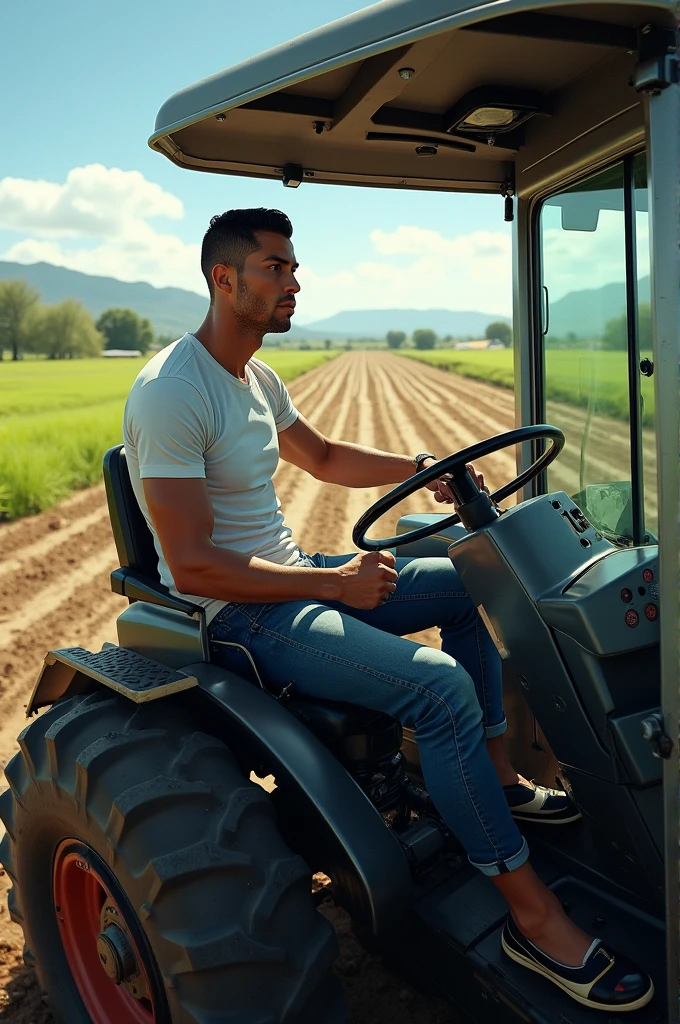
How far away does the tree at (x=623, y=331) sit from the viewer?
2148 mm

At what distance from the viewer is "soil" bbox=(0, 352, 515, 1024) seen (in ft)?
7.32

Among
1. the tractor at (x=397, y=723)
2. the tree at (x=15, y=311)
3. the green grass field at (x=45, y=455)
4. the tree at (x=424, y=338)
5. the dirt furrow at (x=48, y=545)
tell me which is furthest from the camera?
the tree at (x=424, y=338)

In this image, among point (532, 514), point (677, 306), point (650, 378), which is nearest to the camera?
point (677, 306)

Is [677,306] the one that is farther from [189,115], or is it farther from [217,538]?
[217,538]

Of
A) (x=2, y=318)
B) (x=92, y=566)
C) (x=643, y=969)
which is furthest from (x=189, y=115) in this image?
(x=2, y=318)

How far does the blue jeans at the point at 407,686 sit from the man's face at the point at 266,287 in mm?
739

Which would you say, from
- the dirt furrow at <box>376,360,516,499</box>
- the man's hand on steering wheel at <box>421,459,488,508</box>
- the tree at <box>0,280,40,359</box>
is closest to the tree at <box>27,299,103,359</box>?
the tree at <box>0,280,40,359</box>

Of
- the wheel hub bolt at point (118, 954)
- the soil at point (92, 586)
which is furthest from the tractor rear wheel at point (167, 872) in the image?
the soil at point (92, 586)

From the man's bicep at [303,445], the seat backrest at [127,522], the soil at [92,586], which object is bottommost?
the soil at [92,586]

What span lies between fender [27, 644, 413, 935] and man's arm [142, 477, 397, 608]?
0.21 meters

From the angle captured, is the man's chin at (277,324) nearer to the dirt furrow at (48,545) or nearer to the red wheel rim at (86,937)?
the red wheel rim at (86,937)

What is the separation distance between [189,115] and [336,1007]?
1783mm

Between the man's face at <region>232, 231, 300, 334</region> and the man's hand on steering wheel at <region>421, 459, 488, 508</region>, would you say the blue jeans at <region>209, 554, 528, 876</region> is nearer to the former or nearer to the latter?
the man's hand on steering wheel at <region>421, 459, 488, 508</region>

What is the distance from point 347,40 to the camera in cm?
142
